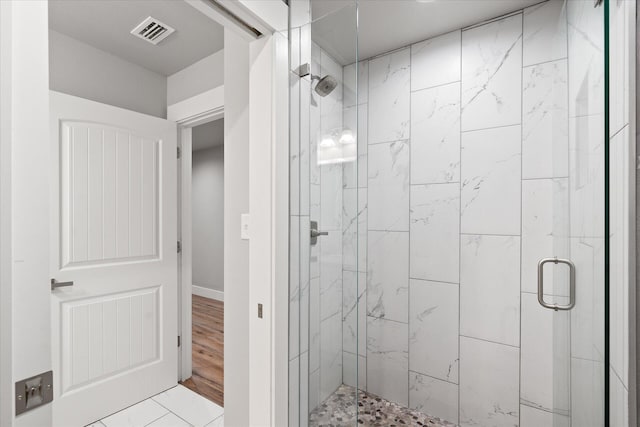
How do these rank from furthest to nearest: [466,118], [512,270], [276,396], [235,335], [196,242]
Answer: [196,242] → [466,118] → [512,270] → [235,335] → [276,396]

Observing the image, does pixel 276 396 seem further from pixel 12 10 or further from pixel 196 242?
pixel 196 242

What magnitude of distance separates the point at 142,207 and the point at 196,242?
3081 millimetres

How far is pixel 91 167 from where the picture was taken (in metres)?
1.82

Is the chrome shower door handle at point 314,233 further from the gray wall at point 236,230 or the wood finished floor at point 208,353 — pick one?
the wood finished floor at point 208,353

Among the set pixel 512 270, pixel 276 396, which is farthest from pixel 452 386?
pixel 276 396

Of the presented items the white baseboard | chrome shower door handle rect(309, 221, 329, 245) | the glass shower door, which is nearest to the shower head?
the glass shower door

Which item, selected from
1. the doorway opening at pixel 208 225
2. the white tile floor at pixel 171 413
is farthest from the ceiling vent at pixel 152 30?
the white tile floor at pixel 171 413

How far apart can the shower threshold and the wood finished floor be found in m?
1.00

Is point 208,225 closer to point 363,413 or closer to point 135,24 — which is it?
point 135,24

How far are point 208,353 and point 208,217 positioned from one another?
2493mm

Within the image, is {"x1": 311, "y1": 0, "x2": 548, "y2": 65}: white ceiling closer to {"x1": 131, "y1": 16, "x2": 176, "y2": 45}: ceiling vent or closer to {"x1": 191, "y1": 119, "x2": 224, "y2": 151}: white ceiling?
{"x1": 131, "y1": 16, "x2": 176, "y2": 45}: ceiling vent

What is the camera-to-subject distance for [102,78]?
2.05 meters

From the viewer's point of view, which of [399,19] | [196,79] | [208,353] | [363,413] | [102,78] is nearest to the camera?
[399,19]

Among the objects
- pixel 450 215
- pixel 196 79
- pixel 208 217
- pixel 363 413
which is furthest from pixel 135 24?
pixel 208 217
